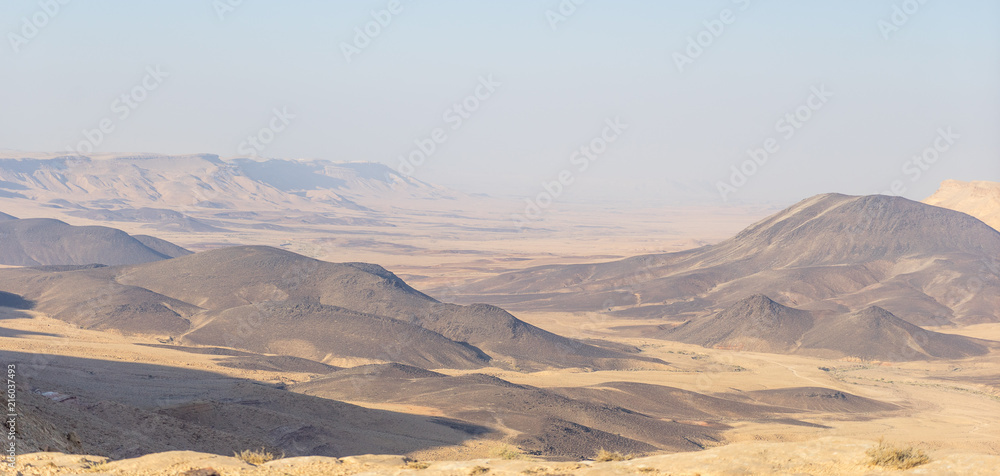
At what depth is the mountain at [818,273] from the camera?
77125 millimetres

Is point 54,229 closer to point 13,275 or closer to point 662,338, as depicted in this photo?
point 13,275

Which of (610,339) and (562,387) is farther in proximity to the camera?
(610,339)

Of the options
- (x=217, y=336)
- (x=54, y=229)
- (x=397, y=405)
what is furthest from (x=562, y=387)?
(x=54, y=229)

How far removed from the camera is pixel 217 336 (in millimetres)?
46250

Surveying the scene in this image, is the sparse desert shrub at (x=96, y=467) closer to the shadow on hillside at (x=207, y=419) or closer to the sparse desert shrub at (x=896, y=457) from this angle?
the shadow on hillside at (x=207, y=419)

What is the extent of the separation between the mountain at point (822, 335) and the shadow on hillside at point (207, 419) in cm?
4066

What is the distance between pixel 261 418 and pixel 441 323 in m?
33.4

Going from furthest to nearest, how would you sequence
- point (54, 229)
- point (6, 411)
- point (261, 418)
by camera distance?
point (54, 229) < point (261, 418) < point (6, 411)

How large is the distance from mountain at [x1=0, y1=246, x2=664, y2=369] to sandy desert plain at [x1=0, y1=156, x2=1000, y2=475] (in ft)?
0.66

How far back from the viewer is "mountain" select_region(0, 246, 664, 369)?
45938 mm

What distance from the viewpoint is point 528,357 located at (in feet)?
164

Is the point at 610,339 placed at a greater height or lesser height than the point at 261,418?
lesser

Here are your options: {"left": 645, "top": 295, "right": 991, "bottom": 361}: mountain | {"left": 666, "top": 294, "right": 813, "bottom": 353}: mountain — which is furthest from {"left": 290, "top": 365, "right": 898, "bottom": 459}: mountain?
{"left": 666, "top": 294, "right": 813, "bottom": 353}: mountain

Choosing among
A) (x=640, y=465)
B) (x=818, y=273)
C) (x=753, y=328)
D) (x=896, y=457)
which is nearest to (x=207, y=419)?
(x=640, y=465)
